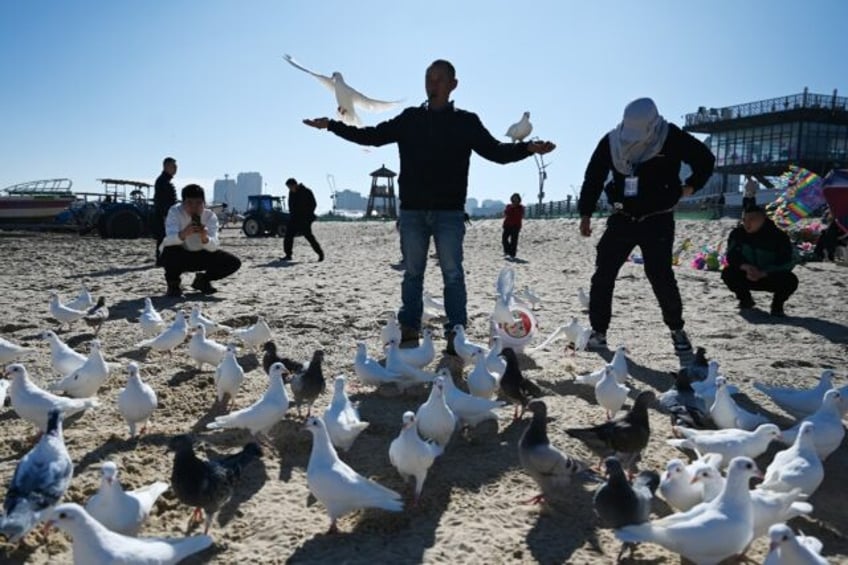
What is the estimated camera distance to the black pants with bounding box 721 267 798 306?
788cm

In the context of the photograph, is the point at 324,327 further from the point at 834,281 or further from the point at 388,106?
the point at 834,281

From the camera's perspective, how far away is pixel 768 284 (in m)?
8.01

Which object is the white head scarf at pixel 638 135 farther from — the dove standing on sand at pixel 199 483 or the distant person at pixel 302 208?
the distant person at pixel 302 208

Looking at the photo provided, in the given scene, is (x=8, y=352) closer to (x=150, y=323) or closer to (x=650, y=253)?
(x=150, y=323)

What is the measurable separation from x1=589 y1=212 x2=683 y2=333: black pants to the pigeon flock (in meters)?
0.56

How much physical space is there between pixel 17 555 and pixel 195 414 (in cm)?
170

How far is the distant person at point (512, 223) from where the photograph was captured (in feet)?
54.9

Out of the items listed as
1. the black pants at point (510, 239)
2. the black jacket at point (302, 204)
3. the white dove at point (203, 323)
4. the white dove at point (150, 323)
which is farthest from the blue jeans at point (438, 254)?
the black pants at point (510, 239)

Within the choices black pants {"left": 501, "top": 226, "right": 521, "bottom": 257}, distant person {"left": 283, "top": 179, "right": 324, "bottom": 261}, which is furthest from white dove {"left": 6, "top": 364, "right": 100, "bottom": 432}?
black pants {"left": 501, "top": 226, "right": 521, "bottom": 257}

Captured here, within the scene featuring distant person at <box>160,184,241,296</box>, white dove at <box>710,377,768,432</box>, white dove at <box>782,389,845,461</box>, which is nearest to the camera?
white dove at <box>782,389,845,461</box>

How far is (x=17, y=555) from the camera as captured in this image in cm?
253

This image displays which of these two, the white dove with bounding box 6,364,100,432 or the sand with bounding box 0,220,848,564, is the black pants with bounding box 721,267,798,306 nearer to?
the sand with bounding box 0,220,848,564

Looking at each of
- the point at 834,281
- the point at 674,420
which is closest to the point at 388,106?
the point at 674,420

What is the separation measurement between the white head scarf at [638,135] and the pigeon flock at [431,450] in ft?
5.67
